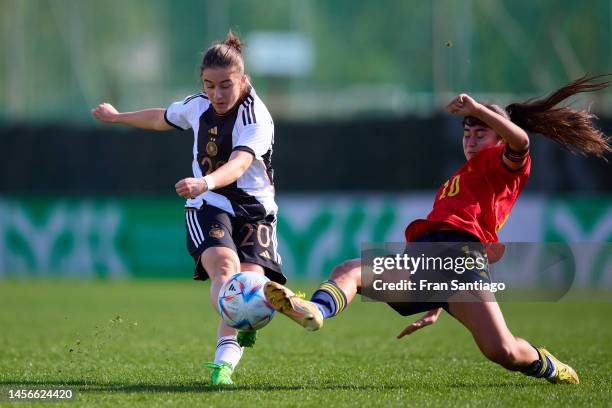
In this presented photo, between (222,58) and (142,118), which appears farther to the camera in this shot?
(142,118)

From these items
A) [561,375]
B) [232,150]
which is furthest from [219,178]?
[561,375]

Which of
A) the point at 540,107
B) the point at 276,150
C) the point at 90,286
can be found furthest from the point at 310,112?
the point at 540,107

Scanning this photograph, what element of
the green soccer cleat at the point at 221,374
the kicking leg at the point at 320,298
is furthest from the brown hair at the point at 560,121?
the green soccer cleat at the point at 221,374

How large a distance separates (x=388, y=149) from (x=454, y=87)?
5.52ft

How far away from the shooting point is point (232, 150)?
6391 mm

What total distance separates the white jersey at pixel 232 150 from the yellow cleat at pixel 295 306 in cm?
128

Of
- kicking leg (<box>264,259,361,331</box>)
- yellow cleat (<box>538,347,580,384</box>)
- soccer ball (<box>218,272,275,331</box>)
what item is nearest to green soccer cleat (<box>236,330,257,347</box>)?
soccer ball (<box>218,272,275,331</box>)

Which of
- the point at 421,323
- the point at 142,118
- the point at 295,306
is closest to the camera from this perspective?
the point at 295,306

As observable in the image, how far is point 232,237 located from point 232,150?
573mm

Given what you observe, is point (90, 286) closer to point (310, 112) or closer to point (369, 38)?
point (310, 112)

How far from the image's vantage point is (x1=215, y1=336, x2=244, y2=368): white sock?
631 cm

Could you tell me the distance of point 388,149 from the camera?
18281 millimetres

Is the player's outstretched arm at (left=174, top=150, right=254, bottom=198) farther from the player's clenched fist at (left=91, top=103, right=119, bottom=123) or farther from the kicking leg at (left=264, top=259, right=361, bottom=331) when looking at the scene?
the player's clenched fist at (left=91, top=103, right=119, bottom=123)

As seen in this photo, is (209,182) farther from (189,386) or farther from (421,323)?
(421,323)
